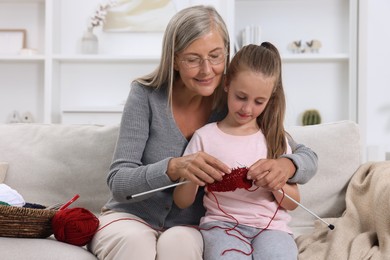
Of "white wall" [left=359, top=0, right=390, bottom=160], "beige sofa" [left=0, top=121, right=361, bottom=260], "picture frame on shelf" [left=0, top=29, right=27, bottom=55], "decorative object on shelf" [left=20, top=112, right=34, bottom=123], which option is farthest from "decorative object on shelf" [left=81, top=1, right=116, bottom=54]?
"beige sofa" [left=0, top=121, right=361, bottom=260]

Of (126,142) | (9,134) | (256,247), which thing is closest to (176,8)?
(9,134)

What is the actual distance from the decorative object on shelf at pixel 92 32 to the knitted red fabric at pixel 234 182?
2.51 m

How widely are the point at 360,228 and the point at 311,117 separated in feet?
6.75

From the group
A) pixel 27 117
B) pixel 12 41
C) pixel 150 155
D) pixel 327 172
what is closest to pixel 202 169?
pixel 150 155

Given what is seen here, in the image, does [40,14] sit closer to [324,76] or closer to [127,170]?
[324,76]

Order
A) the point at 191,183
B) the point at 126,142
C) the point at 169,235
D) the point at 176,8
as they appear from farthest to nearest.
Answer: the point at 176,8 < the point at 126,142 < the point at 191,183 < the point at 169,235

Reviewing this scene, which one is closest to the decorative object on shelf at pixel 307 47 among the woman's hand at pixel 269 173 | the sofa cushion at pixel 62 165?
the sofa cushion at pixel 62 165

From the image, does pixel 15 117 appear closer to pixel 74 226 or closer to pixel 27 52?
pixel 27 52

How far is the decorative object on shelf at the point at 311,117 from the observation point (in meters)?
3.95

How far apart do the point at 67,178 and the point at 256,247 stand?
33.9 inches

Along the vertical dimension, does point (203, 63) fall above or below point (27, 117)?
above

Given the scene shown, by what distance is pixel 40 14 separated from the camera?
4.12 meters

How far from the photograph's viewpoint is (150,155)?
1834mm

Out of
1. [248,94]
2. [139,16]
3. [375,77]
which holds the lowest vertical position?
[248,94]
